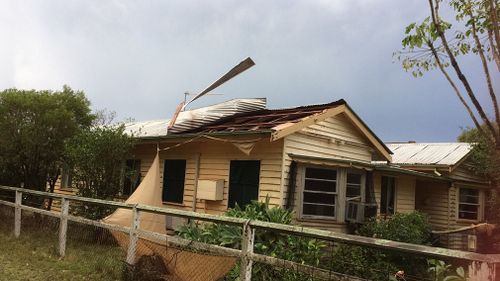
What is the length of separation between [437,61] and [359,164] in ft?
12.0

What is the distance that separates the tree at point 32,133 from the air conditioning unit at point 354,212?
8214 mm

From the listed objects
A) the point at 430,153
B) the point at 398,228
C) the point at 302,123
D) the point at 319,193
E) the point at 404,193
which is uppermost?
the point at 430,153

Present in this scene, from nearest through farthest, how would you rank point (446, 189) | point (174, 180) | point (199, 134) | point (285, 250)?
point (285, 250)
point (199, 134)
point (174, 180)
point (446, 189)

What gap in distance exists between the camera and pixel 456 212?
717 inches

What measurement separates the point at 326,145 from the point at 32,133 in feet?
26.5

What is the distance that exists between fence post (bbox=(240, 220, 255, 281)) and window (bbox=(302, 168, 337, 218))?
20.1ft

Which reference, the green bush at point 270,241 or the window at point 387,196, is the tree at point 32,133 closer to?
the green bush at point 270,241

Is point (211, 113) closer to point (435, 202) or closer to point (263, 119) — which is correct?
point (263, 119)

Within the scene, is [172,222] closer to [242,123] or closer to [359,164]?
[242,123]

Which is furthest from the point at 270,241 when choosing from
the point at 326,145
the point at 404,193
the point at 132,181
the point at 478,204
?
the point at 478,204

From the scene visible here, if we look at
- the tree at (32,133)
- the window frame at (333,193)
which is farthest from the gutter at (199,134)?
the tree at (32,133)

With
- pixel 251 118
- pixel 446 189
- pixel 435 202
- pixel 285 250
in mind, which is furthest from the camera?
pixel 435 202

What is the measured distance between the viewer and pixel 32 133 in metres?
13.5

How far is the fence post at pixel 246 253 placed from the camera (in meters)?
5.03
